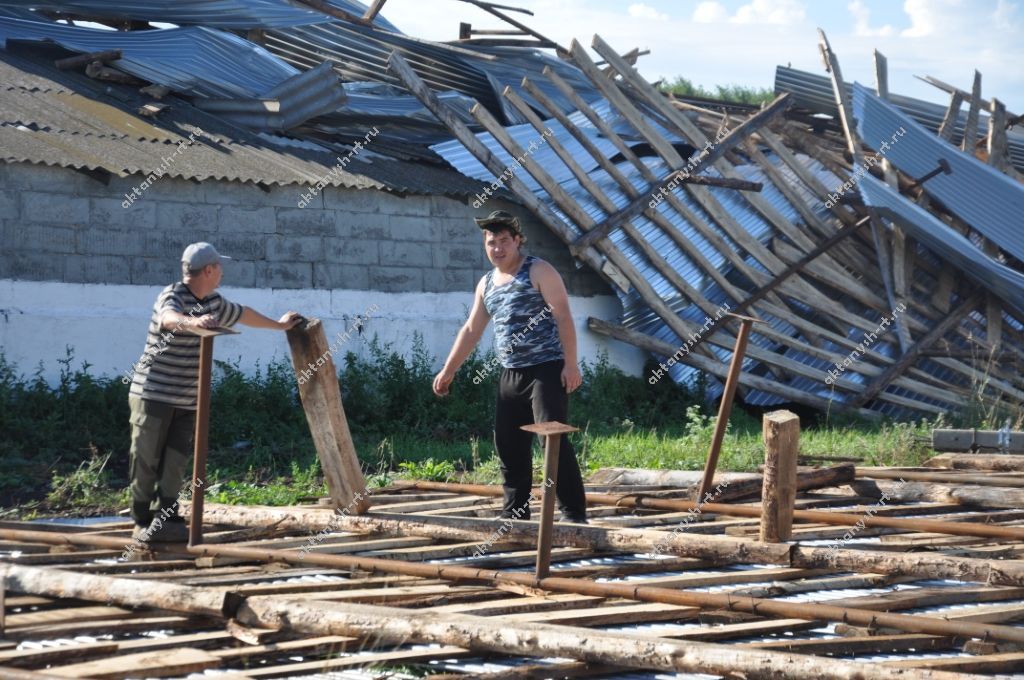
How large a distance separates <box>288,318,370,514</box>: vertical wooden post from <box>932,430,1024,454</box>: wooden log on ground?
5.43m

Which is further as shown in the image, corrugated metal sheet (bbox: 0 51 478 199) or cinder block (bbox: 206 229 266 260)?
cinder block (bbox: 206 229 266 260)

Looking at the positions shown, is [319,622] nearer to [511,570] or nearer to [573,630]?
[573,630]

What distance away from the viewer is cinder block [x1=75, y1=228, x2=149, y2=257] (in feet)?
35.1

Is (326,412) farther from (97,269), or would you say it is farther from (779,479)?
(97,269)

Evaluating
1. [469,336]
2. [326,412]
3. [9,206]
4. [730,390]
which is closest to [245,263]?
[9,206]

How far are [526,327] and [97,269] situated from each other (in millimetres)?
5515

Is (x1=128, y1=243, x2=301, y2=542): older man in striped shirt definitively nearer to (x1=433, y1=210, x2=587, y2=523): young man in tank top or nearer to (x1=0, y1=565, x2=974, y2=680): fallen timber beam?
(x1=433, y1=210, x2=587, y2=523): young man in tank top

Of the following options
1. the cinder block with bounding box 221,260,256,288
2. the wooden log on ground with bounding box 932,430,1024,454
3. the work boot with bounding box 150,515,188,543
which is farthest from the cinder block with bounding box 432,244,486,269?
the work boot with bounding box 150,515,188,543

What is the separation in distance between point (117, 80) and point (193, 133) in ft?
4.39

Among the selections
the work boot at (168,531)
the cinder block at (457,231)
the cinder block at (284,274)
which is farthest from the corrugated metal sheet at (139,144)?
the work boot at (168,531)

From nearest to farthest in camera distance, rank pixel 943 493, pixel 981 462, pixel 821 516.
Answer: pixel 821 516 < pixel 943 493 < pixel 981 462

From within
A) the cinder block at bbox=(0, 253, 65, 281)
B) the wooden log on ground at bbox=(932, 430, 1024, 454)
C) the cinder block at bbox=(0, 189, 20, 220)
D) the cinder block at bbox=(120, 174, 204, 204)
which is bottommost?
the wooden log on ground at bbox=(932, 430, 1024, 454)

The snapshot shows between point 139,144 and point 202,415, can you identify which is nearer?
point 202,415

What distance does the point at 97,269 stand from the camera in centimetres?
1078
